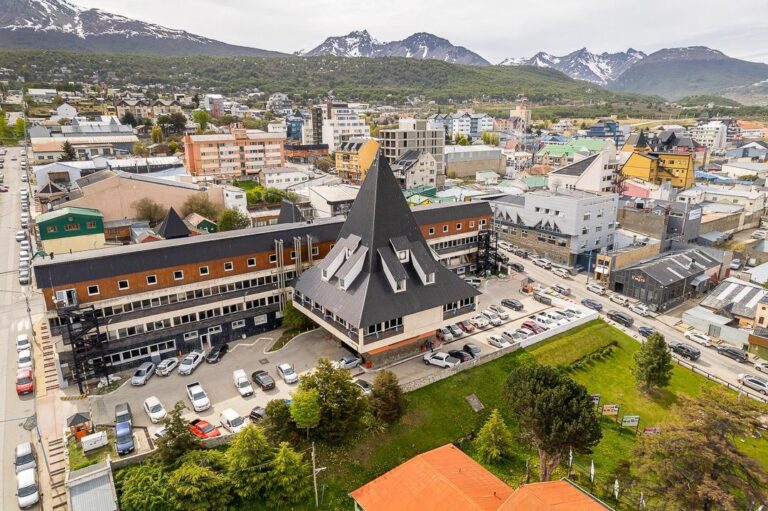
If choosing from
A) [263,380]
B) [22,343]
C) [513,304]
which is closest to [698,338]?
[513,304]

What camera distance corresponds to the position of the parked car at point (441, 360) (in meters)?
37.2

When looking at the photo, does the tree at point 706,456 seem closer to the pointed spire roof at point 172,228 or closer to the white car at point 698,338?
the white car at point 698,338

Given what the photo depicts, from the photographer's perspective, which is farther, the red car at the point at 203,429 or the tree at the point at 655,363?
the tree at the point at 655,363

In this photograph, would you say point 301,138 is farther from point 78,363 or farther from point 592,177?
point 78,363

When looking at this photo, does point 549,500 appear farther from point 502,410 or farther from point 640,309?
point 640,309

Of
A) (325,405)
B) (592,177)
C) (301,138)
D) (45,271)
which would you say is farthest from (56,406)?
(301,138)

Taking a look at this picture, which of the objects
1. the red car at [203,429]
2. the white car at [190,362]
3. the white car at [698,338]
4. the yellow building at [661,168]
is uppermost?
the yellow building at [661,168]

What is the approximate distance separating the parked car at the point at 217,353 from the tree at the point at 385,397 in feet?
49.7

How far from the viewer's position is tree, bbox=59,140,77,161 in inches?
3907

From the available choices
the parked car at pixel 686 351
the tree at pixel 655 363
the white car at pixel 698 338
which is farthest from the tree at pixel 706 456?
the white car at pixel 698 338

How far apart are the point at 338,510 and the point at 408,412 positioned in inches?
339

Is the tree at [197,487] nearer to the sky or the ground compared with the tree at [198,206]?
nearer to the ground

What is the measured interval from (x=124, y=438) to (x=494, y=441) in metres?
23.7

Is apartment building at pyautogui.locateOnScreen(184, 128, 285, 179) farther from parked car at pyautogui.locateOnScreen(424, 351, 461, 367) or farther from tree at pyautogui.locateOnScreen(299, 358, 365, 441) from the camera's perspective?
tree at pyautogui.locateOnScreen(299, 358, 365, 441)
